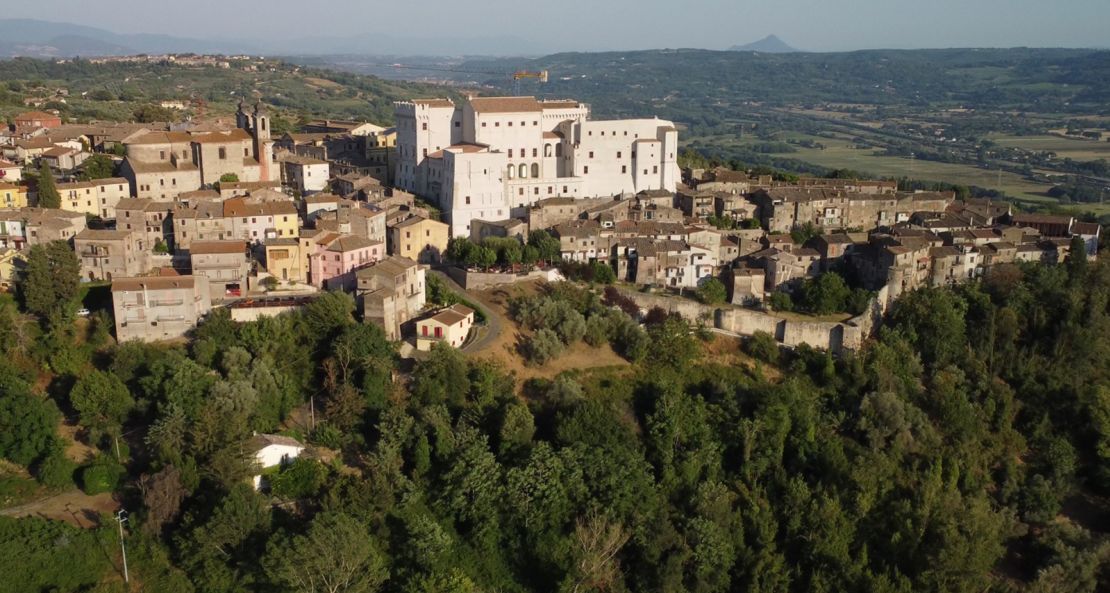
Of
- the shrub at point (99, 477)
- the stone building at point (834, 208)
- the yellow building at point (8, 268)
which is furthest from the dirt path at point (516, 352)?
the yellow building at point (8, 268)

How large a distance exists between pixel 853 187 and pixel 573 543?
2363 cm

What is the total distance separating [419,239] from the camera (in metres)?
30.5

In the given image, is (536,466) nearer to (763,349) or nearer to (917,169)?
(763,349)

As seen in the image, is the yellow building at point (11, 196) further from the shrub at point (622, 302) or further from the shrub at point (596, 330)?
the shrub at point (622, 302)

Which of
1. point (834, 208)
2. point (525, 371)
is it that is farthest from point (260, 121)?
point (834, 208)

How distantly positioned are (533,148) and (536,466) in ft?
60.1

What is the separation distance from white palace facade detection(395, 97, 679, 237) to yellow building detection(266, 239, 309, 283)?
827cm

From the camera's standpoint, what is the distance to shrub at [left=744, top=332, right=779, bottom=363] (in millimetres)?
27234

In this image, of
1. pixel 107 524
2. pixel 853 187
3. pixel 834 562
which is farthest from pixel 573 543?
pixel 853 187

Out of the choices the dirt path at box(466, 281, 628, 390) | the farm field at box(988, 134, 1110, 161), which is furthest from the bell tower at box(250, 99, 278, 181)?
the farm field at box(988, 134, 1110, 161)

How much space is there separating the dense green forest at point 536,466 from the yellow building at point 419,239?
591 centimetres

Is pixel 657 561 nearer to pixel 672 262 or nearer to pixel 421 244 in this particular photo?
pixel 672 262

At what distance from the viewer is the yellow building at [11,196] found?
29.5m

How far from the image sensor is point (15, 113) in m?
51.3
